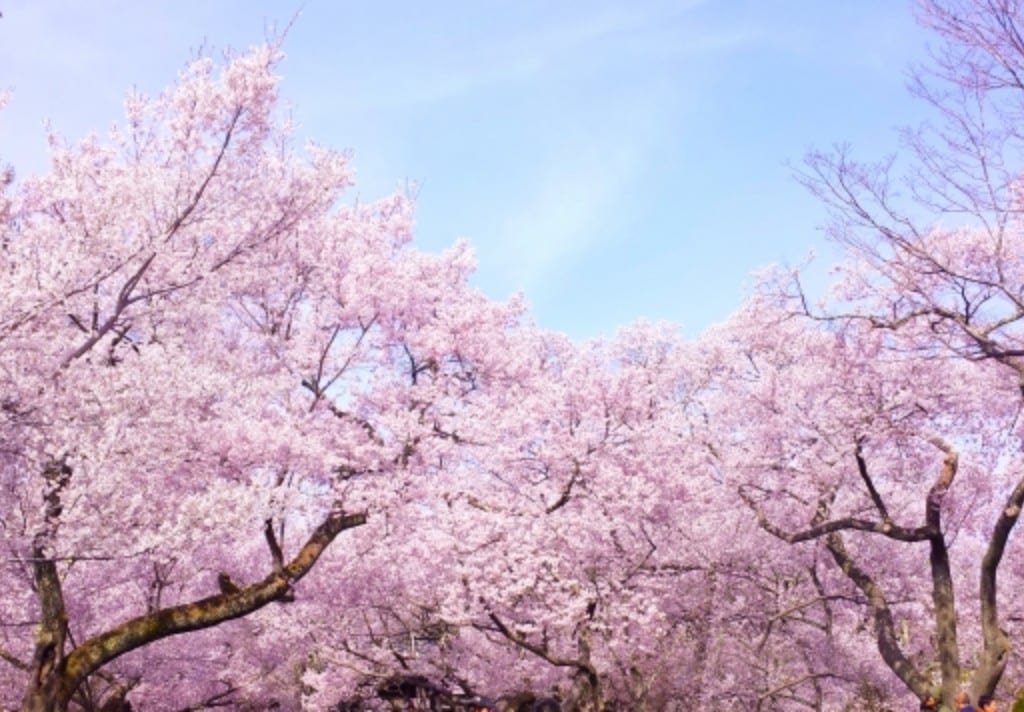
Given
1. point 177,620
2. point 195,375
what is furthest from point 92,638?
point 195,375

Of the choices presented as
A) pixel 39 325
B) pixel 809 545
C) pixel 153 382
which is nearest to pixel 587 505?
pixel 809 545

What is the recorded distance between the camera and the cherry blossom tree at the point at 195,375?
11297 millimetres

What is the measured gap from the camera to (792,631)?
2242cm

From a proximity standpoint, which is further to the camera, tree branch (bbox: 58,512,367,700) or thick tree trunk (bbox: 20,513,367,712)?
tree branch (bbox: 58,512,367,700)

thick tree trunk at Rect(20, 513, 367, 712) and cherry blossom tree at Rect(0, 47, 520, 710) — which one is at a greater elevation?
cherry blossom tree at Rect(0, 47, 520, 710)

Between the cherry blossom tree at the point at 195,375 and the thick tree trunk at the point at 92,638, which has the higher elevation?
the cherry blossom tree at the point at 195,375

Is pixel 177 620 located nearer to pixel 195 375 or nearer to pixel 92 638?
pixel 92 638

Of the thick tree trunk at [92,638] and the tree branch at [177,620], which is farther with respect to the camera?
the tree branch at [177,620]

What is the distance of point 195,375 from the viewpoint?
480 inches

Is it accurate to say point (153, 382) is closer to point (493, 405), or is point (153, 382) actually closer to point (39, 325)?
point (39, 325)

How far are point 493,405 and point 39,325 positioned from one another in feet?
26.8

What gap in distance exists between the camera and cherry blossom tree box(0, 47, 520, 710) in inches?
445

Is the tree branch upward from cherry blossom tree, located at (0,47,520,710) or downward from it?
downward

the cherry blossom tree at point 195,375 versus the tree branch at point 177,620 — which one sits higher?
the cherry blossom tree at point 195,375
